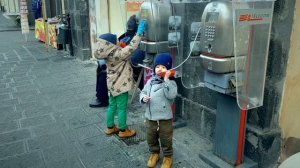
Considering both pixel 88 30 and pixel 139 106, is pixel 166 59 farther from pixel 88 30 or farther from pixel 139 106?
pixel 88 30

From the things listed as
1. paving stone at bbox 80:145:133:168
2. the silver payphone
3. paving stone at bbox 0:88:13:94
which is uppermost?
the silver payphone

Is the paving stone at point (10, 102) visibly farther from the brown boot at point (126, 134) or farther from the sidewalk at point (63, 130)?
the brown boot at point (126, 134)

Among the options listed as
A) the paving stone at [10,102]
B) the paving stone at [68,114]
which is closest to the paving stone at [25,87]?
the paving stone at [10,102]

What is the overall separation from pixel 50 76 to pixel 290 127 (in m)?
5.11

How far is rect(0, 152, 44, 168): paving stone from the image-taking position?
3.30 meters

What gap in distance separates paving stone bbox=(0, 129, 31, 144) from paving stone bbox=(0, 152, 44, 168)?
471 millimetres

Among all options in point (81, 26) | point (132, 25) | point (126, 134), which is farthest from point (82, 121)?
point (81, 26)

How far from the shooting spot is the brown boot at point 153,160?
3197 millimetres

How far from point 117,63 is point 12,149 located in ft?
5.08

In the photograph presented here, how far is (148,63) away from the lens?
3.90 meters

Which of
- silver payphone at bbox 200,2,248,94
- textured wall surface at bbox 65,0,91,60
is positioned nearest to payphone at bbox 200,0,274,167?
silver payphone at bbox 200,2,248,94

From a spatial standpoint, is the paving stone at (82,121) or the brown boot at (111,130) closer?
the brown boot at (111,130)

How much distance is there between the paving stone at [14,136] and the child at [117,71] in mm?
1020

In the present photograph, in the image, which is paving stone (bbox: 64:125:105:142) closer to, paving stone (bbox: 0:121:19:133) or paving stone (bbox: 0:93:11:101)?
paving stone (bbox: 0:121:19:133)
